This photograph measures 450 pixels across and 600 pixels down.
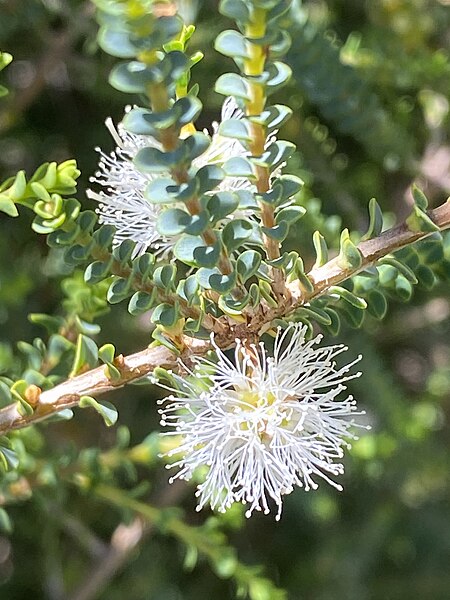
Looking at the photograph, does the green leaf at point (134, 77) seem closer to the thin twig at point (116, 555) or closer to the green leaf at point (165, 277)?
the green leaf at point (165, 277)

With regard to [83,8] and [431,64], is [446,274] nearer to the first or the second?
[431,64]

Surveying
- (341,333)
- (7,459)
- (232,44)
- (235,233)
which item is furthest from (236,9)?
(341,333)

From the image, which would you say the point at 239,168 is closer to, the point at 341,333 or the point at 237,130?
the point at 237,130

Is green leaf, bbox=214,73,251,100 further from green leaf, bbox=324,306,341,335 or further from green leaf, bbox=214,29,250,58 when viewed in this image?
green leaf, bbox=324,306,341,335

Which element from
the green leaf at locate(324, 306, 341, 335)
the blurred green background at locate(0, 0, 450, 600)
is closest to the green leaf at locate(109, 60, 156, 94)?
the green leaf at locate(324, 306, 341, 335)

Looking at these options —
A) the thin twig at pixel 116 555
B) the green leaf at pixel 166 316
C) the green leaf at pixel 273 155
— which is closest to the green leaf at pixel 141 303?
the green leaf at pixel 166 316

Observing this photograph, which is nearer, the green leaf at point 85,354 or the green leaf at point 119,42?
the green leaf at point 119,42

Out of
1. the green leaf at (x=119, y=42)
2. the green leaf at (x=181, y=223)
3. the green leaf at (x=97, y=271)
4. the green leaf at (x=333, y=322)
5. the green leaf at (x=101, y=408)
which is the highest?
the green leaf at (x=119, y=42)
